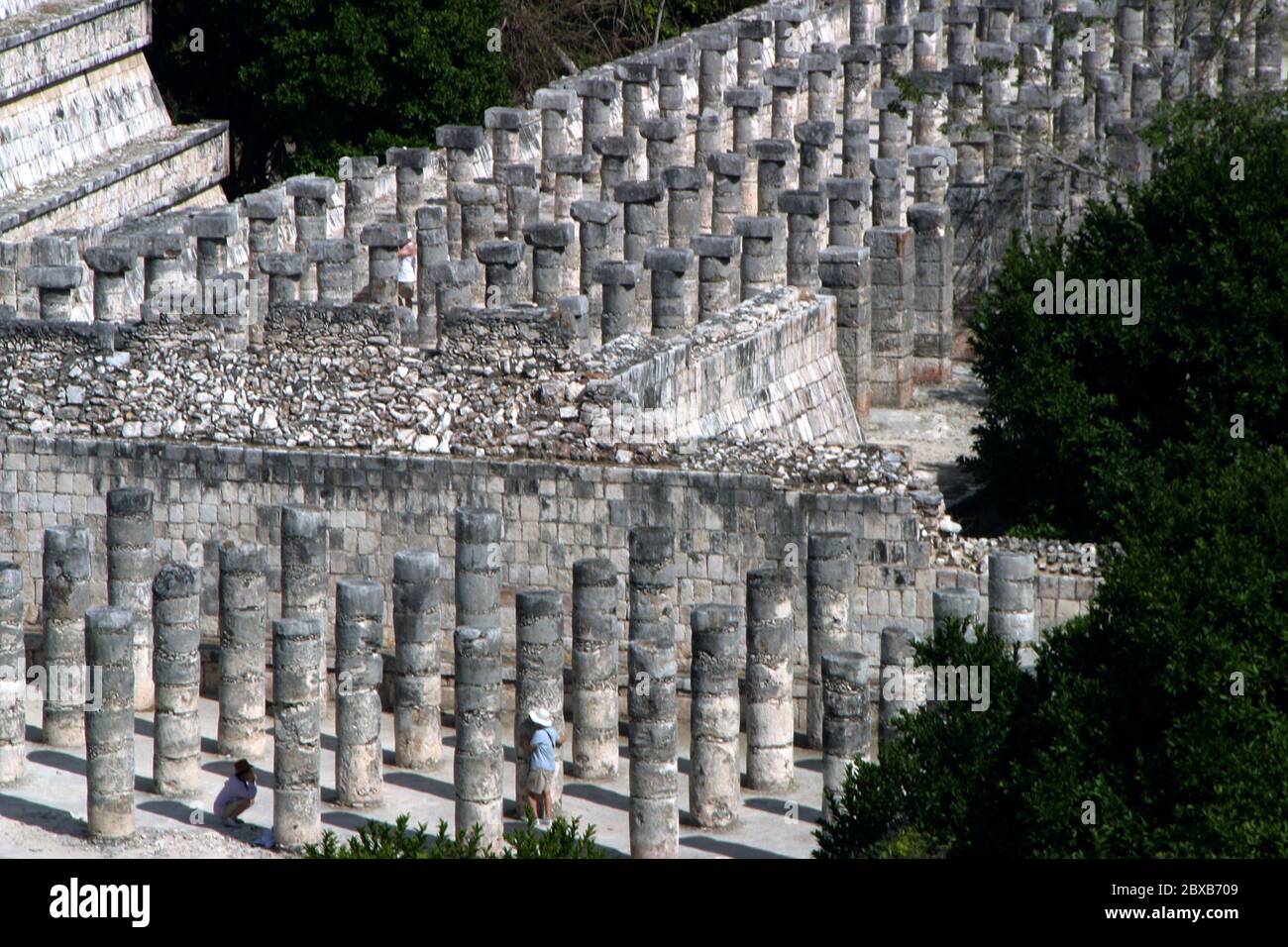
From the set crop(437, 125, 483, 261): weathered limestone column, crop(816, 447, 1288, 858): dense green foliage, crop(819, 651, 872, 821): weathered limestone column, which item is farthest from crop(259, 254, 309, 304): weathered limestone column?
crop(816, 447, 1288, 858): dense green foliage

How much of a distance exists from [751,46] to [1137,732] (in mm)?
26384

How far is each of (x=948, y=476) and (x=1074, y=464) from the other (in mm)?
2822

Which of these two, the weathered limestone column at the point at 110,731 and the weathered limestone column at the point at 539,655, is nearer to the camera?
the weathered limestone column at the point at 110,731

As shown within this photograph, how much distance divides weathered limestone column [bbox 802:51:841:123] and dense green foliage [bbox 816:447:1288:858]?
22812 millimetres

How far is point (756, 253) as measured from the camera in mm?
32406

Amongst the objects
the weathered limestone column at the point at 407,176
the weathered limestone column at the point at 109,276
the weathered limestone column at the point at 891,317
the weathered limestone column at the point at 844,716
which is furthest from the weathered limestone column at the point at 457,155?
the weathered limestone column at the point at 844,716

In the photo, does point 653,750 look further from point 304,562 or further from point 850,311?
point 850,311

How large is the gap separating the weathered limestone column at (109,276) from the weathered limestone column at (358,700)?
306 inches

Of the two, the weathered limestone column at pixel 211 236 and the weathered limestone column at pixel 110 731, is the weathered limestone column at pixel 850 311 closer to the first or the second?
the weathered limestone column at pixel 211 236

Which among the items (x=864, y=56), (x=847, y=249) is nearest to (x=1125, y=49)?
(x=864, y=56)

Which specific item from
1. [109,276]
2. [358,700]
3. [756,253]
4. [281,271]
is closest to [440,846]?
[358,700]

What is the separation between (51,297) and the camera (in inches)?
1144

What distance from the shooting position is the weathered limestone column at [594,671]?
23609 mm
